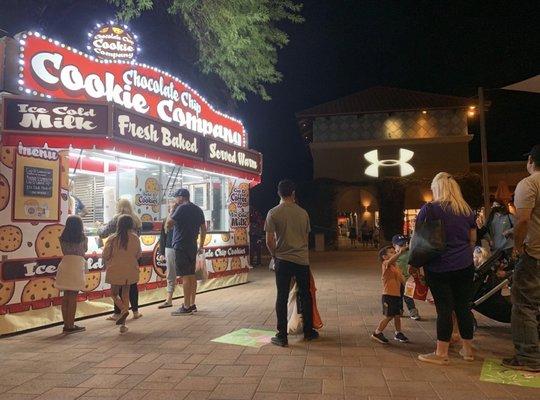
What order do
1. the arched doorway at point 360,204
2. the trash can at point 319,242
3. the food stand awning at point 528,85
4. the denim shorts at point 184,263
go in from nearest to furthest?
1. the food stand awning at point 528,85
2. the denim shorts at point 184,263
3. the trash can at point 319,242
4. the arched doorway at point 360,204

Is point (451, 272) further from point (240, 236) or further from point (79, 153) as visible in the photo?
point (240, 236)

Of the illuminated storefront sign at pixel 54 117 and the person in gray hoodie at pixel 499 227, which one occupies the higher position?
the illuminated storefront sign at pixel 54 117

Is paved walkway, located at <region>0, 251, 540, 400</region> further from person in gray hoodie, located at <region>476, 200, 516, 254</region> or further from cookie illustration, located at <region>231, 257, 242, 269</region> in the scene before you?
cookie illustration, located at <region>231, 257, 242, 269</region>

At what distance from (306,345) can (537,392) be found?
234 cm

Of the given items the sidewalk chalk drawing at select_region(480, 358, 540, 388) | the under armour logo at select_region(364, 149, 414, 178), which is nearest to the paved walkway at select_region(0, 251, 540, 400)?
the sidewalk chalk drawing at select_region(480, 358, 540, 388)

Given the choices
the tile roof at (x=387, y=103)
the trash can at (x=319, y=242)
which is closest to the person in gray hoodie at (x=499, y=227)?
the trash can at (x=319, y=242)

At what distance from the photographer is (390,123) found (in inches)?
1104

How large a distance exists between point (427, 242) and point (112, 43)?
6829 millimetres

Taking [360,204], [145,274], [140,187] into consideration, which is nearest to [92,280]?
[145,274]

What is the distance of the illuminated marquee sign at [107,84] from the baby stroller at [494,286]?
5804mm

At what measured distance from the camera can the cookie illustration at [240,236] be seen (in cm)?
1123

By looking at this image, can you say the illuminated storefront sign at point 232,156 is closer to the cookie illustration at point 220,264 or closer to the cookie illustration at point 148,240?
the cookie illustration at point 148,240

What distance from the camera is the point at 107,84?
7926mm

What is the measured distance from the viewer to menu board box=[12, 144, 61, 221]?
21.0ft
